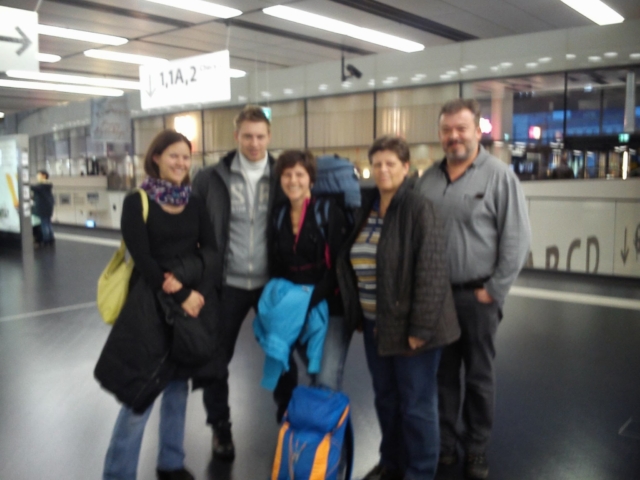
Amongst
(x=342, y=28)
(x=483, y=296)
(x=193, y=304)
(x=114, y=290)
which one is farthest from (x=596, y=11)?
(x=114, y=290)

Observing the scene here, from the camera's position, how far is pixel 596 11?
7566mm

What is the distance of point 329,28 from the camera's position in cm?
862

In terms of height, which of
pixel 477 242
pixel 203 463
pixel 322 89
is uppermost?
pixel 322 89

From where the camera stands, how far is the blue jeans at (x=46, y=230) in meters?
12.0

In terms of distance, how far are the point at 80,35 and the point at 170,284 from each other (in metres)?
8.08

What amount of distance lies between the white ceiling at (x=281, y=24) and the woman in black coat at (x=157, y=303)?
546 cm

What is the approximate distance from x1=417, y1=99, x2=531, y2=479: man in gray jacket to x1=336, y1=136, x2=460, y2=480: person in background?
225 mm

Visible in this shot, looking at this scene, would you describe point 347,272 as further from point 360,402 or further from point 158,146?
point 360,402

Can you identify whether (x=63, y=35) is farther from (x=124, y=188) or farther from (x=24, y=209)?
(x=124, y=188)

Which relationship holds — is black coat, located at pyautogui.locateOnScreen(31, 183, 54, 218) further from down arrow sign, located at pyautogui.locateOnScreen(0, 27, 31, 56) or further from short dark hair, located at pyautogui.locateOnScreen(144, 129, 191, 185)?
short dark hair, located at pyautogui.locateOnScreen(144, 129, 191, 185)

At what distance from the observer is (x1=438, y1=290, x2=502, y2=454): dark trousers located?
266 centimetres

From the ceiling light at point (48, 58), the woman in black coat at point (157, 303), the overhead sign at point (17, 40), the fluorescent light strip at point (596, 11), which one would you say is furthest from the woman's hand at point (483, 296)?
the ceiling light at point (48, 58)

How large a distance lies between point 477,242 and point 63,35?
8.56 meters

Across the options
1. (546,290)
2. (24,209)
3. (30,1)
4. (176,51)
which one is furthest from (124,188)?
(546,290)
